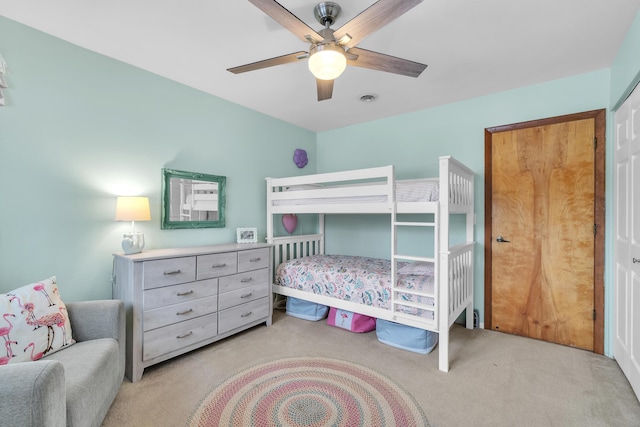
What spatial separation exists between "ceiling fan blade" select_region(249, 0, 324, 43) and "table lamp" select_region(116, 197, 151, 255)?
5.63 feet

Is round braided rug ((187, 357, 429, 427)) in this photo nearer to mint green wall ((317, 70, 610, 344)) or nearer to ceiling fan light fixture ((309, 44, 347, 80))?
mint green wall ((317, 70, 610, 344))

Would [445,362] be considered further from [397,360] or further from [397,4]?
[397,4]

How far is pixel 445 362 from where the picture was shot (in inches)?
85.4

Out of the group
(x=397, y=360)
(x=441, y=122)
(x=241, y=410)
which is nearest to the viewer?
(x=241, y=410)

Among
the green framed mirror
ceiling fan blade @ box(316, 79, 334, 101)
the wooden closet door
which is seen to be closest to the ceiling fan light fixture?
ceiling fan blade @ box(316, 79, 334, 101)

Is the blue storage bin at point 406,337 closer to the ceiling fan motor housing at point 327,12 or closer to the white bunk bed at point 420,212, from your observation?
the white bunk bed at point 420,212

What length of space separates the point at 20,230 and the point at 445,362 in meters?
3.16

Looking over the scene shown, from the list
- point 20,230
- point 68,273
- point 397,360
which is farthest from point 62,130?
point 397,360

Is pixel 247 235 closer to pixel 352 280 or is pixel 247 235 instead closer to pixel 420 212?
pixel 352 280

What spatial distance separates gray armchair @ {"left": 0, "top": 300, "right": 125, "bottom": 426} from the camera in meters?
1.01

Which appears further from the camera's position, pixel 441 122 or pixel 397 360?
pixel 441 122

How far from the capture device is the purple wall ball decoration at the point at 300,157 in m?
4.01

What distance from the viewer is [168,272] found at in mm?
2184

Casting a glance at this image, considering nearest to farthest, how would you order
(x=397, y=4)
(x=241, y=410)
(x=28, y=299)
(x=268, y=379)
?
(x=397, y=4)
(x=28, y=299)
(x=241, y=410)
(x=268, y=379)
